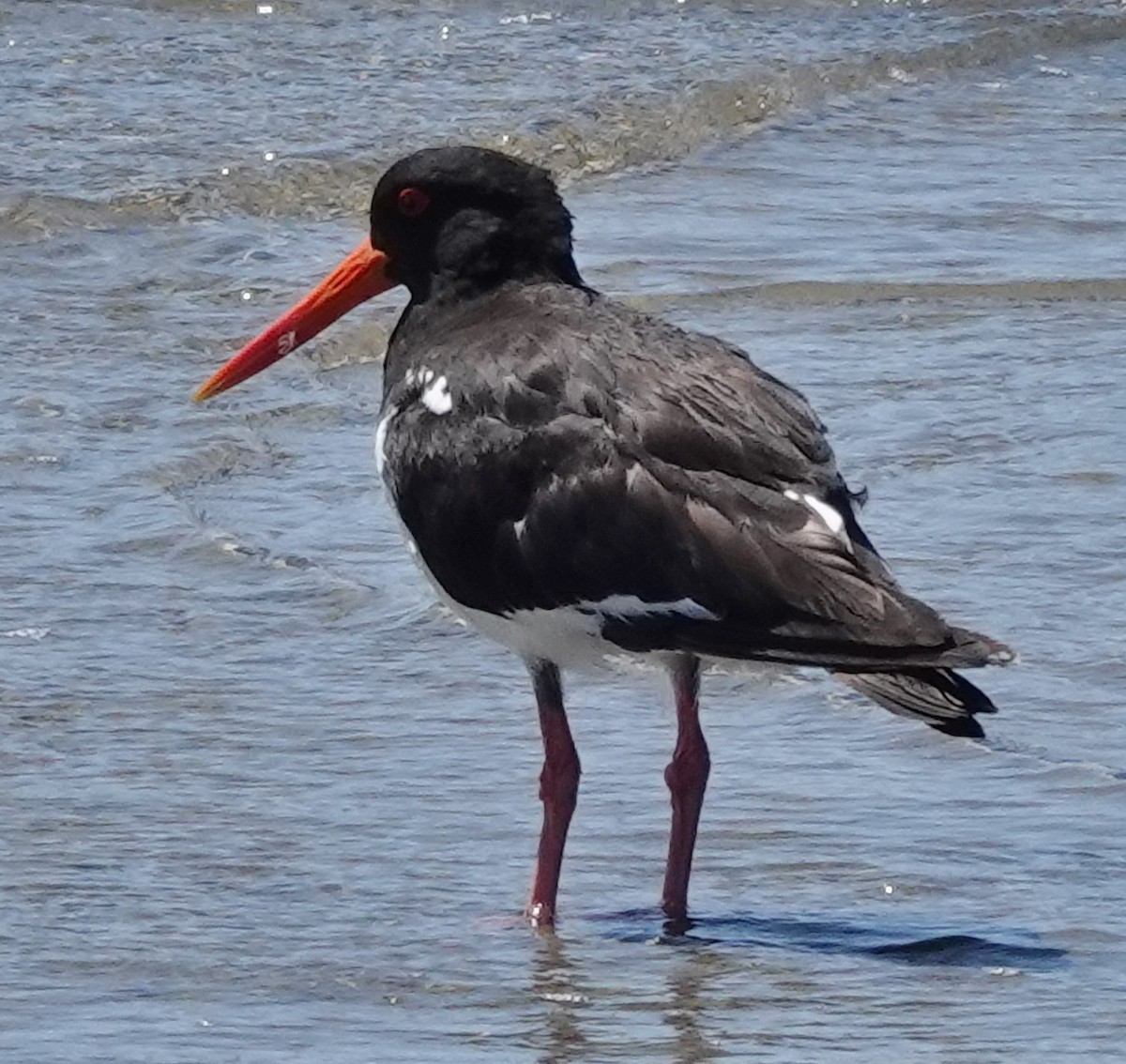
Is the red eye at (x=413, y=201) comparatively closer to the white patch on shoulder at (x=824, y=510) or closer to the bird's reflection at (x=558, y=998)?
the white patch on shoulder at (x=824, y=510)

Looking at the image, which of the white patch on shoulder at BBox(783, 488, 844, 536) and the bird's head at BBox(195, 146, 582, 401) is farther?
the bird's head at BBox(195, 146, 582, 401)

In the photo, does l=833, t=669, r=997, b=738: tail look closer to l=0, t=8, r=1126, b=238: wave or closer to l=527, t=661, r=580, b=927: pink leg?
l=527, t=661, r=580, b=927: pink leg

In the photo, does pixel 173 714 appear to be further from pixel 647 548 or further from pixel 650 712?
pixel 647 548

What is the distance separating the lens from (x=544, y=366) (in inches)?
207

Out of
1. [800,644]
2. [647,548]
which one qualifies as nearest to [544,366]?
[647,548]

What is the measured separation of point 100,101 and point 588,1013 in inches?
295

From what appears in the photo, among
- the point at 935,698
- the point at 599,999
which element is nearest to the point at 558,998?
the point at 599,999

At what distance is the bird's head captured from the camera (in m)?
5.79

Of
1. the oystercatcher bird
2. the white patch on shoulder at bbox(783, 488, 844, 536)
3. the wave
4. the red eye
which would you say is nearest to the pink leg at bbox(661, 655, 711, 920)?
the oystercatcher bird

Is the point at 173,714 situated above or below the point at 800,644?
below

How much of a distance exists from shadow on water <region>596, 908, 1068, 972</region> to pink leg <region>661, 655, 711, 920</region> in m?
0.05

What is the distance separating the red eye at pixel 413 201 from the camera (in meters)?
5.88

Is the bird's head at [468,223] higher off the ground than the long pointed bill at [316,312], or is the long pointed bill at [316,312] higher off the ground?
the bird's head at [468,223]

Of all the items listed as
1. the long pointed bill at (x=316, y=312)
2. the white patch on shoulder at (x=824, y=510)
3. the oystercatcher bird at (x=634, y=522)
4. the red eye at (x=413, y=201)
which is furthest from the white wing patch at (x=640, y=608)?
the long pointed bill at (x=316, y=312)
